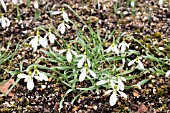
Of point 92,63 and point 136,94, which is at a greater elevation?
point 92,63

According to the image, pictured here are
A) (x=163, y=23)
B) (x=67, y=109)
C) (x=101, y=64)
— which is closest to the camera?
(x=67, y=109)

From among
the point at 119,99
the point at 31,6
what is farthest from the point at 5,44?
the point at 119,99

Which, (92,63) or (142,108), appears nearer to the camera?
(142,108)

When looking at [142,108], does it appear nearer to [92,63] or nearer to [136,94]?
[136,94]

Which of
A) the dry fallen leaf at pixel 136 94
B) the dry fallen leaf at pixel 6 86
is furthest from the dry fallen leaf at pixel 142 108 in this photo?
the dry fallen leaf at pixel 6 86

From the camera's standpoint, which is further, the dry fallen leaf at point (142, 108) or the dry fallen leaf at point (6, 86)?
the dry fallen leaf at point (6, 86)

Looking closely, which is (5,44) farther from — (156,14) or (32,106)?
(156,14)

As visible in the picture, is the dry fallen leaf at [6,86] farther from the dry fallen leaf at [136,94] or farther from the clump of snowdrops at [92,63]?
the dry fallen leaf at [136,94]

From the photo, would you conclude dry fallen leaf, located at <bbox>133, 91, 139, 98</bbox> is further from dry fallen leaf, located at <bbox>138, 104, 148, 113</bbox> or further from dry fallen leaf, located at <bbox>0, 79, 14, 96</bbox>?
dry fallen leaf, located at <bbox>0, 79, 14, 96</bbox>

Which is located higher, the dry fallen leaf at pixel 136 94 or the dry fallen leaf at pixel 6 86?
the dry fallen leaf at pixel 6 86

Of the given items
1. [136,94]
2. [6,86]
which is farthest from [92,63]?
[6,86]

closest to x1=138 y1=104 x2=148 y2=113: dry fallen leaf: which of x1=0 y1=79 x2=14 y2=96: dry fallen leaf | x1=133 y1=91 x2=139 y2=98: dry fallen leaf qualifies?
x1=133 y1=91 x2=139 y2=98: dry fallen leaf
